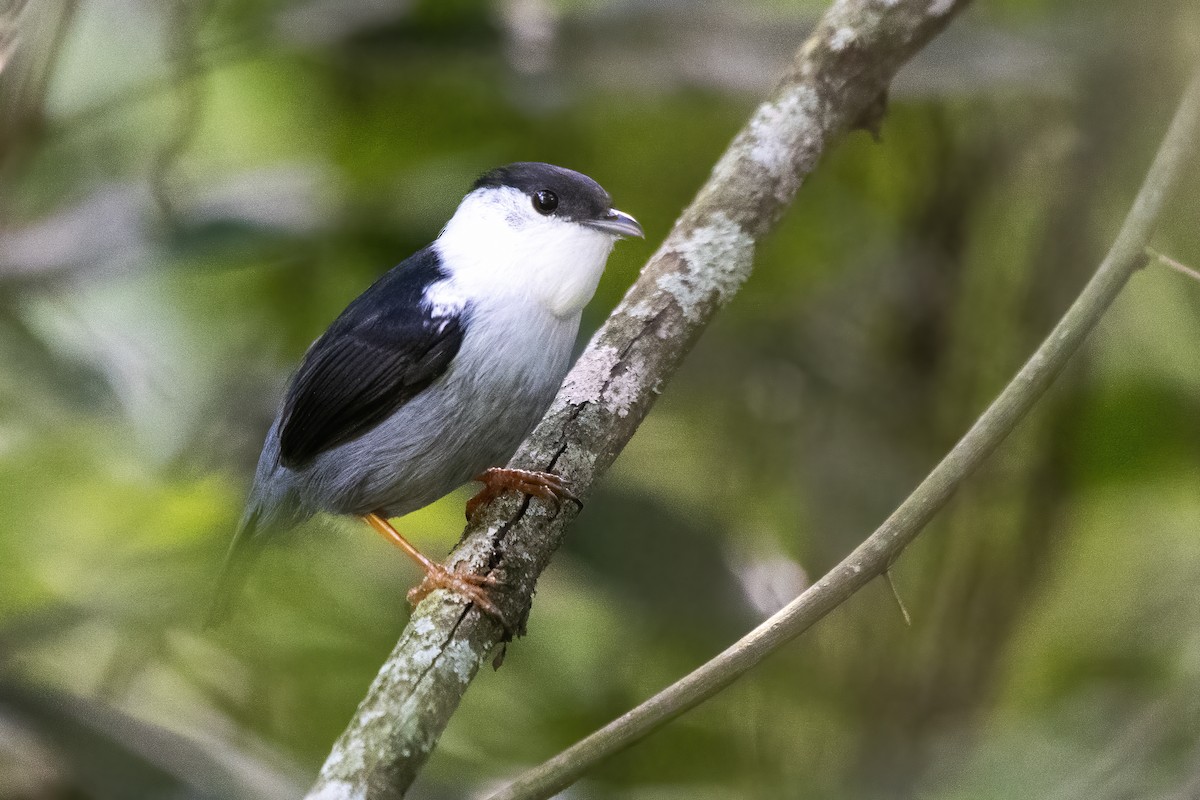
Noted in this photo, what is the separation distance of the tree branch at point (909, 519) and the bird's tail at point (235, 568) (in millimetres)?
1585

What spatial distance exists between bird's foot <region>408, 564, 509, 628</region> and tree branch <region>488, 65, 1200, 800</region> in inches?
19.7

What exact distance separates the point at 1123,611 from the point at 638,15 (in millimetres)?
2869

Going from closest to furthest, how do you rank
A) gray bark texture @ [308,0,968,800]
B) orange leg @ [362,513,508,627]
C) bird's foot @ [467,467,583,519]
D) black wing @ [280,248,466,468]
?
gray bark texture @ [308,0,968,800] → orange leg @ [362,513,508,627] → bird's foot @ [467,467,583,519] → black wing @ [280,248,466,468]

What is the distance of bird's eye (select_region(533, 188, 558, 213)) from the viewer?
3348mm

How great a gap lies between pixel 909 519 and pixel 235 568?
203 centimetres

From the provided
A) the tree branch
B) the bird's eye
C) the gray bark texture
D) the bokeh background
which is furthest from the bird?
the tree branch

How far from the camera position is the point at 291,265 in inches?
189

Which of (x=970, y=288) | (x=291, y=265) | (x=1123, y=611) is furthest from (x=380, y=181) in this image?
(x=1123, y=611)

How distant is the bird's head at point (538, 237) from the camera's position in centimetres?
318

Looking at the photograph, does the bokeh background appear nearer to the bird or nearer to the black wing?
the bird

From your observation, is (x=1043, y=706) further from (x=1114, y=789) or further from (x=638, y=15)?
(x=638, y=15)

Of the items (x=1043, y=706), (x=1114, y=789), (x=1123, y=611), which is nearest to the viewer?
(x=1114, y=789)

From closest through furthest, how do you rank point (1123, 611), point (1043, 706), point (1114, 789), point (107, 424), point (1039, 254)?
1. point (1114, 789)
2. point (1043, 706)
3. point (107, 424)
4. point (1123, 611)
5. point (1039, 254)

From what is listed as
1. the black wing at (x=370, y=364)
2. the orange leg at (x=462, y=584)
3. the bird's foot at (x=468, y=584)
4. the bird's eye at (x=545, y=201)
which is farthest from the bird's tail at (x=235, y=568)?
the bird's eye at (x=545, y=201)
